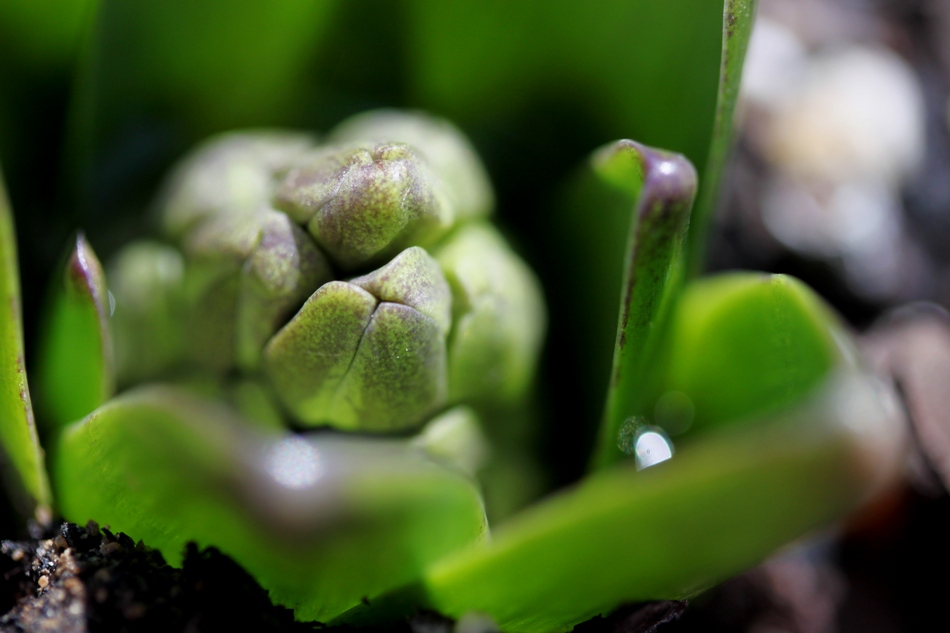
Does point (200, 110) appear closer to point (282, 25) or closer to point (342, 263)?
point (282, 25)

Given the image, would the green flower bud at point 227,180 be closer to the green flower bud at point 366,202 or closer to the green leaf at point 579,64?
the green flower bud at point 366,202

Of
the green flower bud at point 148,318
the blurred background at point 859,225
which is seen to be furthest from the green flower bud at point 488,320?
the blurred background at point 859,225

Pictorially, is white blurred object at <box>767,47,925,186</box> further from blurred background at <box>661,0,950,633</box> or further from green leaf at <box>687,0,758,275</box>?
green leaf at <box>687,0,758,275</box>

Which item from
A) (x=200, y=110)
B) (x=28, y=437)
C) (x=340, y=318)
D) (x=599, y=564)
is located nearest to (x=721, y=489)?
(x=599, y=564)

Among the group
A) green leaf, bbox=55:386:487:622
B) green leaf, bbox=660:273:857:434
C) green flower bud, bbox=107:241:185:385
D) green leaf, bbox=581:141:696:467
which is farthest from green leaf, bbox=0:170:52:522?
green leaf, bbox=660:273:857:434

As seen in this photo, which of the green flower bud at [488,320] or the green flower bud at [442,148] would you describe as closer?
the green flower bud at [488,320]
